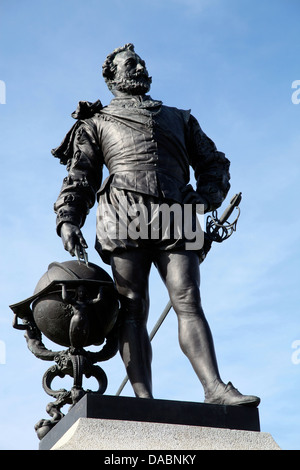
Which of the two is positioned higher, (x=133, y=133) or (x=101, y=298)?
(x=133, y=133)

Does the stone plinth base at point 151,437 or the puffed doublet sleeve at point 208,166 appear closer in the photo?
the stone plinth base at point 151,437

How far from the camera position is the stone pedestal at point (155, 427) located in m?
7.81

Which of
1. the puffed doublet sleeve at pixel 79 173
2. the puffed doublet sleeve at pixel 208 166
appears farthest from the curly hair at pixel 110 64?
the puffed doublet sleeve at pixel 208 166

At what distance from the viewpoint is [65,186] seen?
9.80 m

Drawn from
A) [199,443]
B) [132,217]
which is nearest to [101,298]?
[132,217]

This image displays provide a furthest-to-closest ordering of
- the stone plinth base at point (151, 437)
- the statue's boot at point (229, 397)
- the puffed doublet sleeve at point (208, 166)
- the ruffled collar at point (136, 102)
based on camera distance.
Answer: the ruffled collar at point (136, 102), the puffed doublet sleeve at point (208, 166), the statue's boot at point (229, 397), the stone plinth base at point (151, 437)

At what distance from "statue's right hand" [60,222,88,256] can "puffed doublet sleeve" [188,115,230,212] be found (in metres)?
1.35

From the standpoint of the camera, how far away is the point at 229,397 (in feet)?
27.7

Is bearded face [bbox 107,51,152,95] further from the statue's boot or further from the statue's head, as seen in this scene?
the statue's boot

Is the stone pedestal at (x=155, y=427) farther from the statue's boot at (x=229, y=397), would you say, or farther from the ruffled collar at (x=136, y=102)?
the ruffled collar at (x=136, y=102)

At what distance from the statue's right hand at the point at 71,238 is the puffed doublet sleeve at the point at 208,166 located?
135 centimetres

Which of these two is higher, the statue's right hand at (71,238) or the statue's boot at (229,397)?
the statue's right hand at (71,238)

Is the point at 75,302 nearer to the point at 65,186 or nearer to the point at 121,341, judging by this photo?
the point at 121,341

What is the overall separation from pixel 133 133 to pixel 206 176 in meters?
0.92
